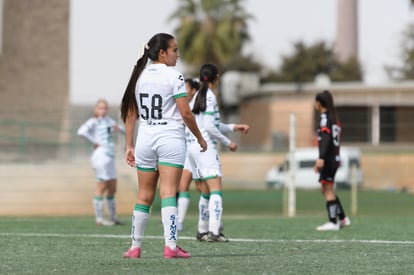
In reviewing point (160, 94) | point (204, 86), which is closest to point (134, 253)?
point (160, 94)

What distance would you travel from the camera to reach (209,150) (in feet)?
41.3

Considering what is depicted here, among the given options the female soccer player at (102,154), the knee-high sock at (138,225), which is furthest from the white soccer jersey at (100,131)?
the knee-high sock at (138,225)

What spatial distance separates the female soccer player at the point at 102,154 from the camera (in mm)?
17281

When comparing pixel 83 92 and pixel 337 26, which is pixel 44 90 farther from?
pixel 337 26

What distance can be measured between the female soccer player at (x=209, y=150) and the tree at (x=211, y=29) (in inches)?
2001

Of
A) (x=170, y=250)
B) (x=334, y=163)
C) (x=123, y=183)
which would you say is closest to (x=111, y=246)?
(x=170, y=250)

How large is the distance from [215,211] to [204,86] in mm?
1497

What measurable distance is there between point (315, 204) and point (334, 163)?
1998 cm

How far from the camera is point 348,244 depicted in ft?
37.9

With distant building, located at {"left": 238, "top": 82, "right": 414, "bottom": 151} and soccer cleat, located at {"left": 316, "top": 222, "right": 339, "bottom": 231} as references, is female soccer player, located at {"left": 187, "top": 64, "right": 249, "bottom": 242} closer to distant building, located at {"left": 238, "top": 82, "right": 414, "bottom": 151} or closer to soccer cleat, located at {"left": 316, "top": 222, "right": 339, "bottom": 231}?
soccer cleat, located at {"left": 316, "top": 222, "right": 339, "bottom": 231}

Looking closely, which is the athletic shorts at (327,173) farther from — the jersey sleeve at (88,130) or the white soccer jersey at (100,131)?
the jersey sleeve at (88,130)

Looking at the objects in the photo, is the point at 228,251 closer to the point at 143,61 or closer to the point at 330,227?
the point at 143,61

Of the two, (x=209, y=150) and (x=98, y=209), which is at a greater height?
(x=209, y=150)

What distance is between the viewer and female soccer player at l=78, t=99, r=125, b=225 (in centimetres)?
1728
